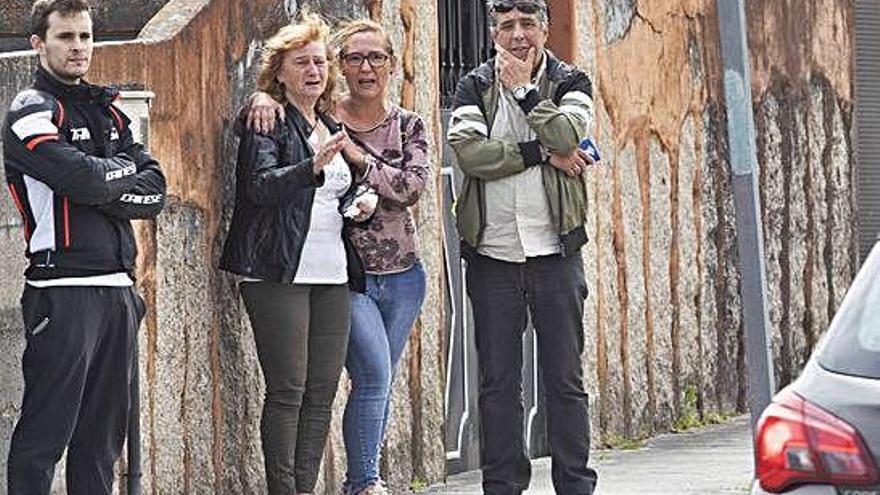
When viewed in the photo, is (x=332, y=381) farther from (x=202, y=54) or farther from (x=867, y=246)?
(x=867, y=246)

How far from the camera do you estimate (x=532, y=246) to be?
9.83 metres

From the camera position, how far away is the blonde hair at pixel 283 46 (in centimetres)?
979

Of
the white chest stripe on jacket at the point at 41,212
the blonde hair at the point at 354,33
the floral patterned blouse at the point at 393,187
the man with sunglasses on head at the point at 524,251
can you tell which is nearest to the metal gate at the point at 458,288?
the floral patterned blouse at the point at 393,187

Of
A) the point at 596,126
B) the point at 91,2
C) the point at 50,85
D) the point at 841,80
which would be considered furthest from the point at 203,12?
the point at 841,80

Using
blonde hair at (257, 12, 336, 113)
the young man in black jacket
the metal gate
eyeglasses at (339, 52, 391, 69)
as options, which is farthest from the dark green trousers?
the metal gate

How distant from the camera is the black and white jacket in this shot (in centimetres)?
840

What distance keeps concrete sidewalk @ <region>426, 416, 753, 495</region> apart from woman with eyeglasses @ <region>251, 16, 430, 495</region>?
124 centimetres

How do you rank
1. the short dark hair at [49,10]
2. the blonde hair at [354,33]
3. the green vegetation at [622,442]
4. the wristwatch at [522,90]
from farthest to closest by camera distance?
the green vegetation at [622,442] → the blonde hair at [354,33] → the wristwatch at [522,90] → the short dark hair at [49,10]

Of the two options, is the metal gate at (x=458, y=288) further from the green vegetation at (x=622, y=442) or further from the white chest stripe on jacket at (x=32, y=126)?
the white chest stripe on jacket at (x=32, y=126)

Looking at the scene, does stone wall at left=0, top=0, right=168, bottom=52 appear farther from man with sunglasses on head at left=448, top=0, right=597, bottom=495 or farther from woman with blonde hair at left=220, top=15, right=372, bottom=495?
man with sunglasses on head at left=448, top=0, right=597, bottom=495

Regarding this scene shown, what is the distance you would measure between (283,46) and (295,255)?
81cm

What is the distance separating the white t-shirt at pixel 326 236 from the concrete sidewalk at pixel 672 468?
183 cm

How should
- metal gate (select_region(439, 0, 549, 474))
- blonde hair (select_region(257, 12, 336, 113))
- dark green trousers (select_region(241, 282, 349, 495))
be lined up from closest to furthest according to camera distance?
dark green trousers (select_region(241, 282, 349, 495)), blonde hair (select_region(257, 12, 336, 113)), metal gate (select_region(439, 0, 549, 474))

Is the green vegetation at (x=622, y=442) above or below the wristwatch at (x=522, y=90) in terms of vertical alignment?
below
